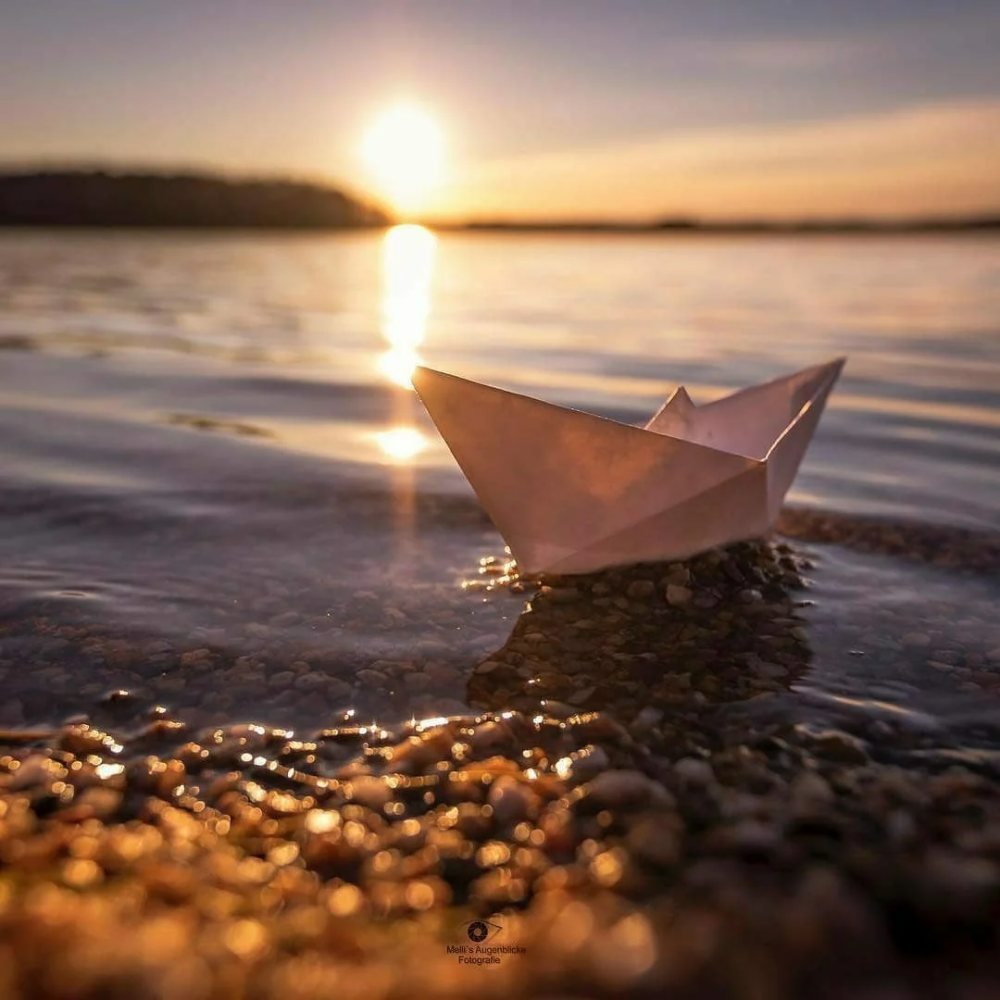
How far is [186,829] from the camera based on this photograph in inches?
86.0

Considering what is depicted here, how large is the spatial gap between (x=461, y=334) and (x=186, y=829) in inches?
531

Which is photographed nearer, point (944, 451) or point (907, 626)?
point (907, 626)

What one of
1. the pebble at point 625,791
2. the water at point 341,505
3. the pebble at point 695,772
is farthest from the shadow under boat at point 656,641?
the pebble at point 625,791


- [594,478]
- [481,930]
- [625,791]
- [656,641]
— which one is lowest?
[481,930]

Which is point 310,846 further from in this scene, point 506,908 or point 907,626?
point 907,626

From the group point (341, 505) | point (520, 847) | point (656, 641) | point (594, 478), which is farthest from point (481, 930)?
point (341, 505)

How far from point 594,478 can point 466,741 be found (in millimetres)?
1136

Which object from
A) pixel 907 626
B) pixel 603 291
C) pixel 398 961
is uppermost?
pixel 603 291

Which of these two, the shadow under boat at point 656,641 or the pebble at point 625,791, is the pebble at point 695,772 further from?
the shadow under boat at point 656,641

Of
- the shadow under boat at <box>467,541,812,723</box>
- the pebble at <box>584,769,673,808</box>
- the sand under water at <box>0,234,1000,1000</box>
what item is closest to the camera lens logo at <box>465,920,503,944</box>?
the sand under water at <box>0,234,1000,1000</box>

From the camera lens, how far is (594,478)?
3.32 metres

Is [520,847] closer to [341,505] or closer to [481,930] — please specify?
[481,930]

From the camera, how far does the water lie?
3.04 meters

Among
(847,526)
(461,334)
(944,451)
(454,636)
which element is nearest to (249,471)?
(454,636)
